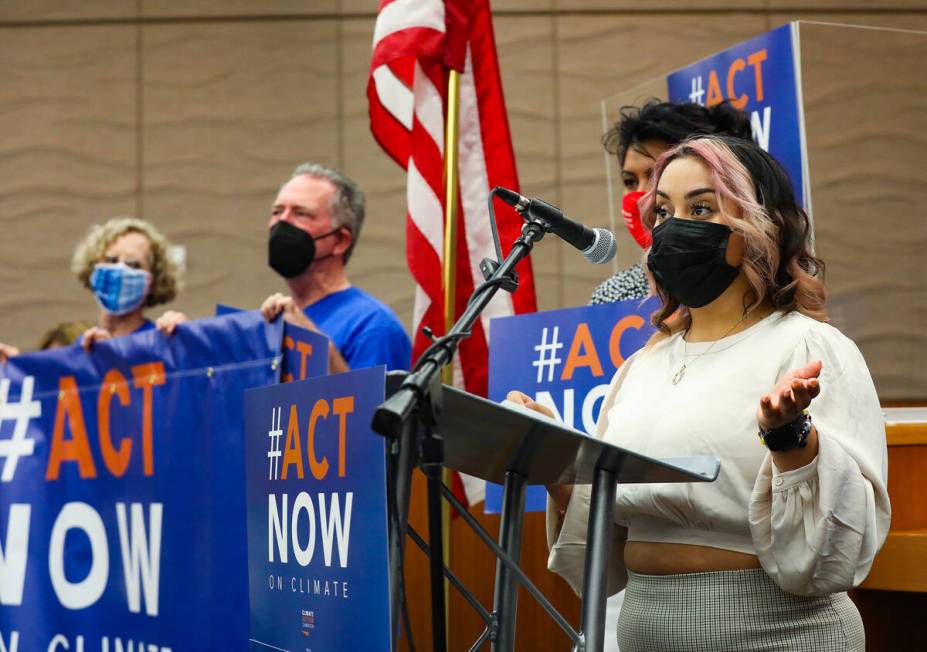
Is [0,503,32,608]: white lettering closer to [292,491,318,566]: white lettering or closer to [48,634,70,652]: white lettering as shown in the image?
[48,634,70,652]: white lettering

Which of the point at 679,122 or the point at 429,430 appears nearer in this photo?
the point at 429,430

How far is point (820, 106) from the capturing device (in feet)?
9.12

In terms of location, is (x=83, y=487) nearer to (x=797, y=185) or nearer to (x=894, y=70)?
(x=797, y=185)

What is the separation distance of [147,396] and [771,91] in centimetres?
175

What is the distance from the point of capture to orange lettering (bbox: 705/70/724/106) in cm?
301

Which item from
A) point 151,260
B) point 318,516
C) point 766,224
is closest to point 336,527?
point 318,516

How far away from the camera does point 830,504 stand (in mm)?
1515

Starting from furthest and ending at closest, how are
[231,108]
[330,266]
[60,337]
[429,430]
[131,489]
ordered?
[231,108] → [60,337] → [330,266] → [131,489] → [429,430]

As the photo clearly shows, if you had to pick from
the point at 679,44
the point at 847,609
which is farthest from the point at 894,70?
the point at 679,44

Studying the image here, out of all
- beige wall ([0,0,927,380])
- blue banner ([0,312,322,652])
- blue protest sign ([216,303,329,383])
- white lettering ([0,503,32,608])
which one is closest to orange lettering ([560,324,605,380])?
blue protest sign ([216,303,329,383])

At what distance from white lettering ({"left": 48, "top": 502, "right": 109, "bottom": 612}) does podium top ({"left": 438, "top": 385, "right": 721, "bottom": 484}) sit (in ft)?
5.36

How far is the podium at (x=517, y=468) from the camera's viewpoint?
4.53 ft

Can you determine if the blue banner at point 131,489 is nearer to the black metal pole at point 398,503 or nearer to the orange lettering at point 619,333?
the orange lettering at point 619,333

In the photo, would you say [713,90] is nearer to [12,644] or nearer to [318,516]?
[318,516]
